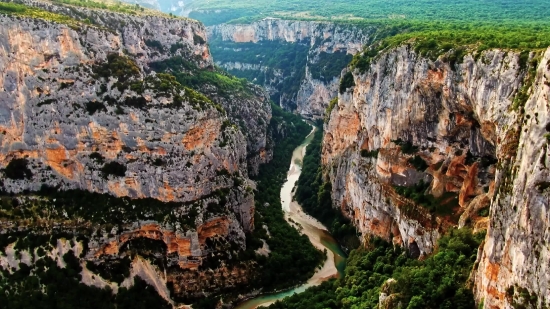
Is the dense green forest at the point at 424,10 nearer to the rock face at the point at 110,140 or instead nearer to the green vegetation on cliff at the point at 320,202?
the green vegetation on cliff at the point at 320,202

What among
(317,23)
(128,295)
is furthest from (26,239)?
(317,23)

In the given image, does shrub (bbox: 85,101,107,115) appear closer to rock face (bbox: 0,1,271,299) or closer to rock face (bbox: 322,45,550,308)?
rock face (bbox: 0,1,271,299)

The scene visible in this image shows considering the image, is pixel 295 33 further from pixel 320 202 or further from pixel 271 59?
pixel 320 202

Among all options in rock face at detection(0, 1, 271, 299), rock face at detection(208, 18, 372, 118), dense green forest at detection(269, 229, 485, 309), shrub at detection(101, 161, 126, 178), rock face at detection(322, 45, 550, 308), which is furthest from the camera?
rock face at detection(208, 18, 372, 118)

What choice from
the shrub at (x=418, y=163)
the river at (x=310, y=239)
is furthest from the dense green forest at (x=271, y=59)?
the shrub at (x=418, y=163)

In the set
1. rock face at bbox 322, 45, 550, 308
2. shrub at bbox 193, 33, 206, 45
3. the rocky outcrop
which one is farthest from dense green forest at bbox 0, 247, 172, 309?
the rocky outcrop
